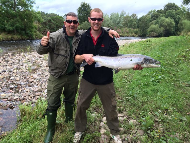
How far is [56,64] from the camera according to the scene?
3.35 m

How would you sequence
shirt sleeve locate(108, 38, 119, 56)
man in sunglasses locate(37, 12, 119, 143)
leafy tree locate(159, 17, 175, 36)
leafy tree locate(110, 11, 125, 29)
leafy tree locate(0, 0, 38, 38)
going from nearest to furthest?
1. shirt sleeve locate(108, 38, 119, 56)
2. man in sunglasses locate(37, 12, 119, 143)
3. leafy tree locate(0, 0, 38, 38)
4. leafy tree locate(159, 17, 175, 36)
5. leafy tree locate(110, 11, 125, 29)

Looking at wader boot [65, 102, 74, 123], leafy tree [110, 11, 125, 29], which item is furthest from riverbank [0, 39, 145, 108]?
leafy tree [110, 11, 125, 29]

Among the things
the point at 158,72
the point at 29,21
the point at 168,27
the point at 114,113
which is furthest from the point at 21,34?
the point at 168,27

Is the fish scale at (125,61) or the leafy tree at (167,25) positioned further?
the leafy tree at (167,25)

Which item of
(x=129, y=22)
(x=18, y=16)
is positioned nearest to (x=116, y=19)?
(x=129, y=22)

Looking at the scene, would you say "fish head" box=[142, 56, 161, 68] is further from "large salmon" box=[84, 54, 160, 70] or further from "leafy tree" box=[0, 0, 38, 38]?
"leafy tree" box=[0, 0, 38, 38]

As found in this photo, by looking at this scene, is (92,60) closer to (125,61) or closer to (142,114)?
(125,61)

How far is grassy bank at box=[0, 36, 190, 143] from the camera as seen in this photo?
3.61 metres

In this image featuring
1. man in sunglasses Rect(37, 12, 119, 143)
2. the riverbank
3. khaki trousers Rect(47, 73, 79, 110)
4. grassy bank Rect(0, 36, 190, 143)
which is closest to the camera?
man in sunglasses Rect(37, 12, 119, 143)

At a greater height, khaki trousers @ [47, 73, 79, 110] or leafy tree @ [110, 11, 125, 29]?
leafy tree @ [110, 11, 125, 29]

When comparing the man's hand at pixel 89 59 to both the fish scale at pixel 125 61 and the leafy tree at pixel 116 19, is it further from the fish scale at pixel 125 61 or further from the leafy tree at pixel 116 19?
the leafy tree at pixel 116 19

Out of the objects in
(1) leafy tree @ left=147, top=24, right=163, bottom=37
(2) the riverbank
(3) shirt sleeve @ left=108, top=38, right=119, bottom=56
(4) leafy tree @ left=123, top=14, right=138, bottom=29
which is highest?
→ (4) leafy tree @ left=123, top=14, right=138, bottom=29

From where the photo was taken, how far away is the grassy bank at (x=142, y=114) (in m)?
3.61

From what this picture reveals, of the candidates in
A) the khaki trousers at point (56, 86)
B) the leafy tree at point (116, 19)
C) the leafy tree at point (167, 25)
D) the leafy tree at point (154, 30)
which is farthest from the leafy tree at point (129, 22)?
the khaki trousers at point (56, 86)
